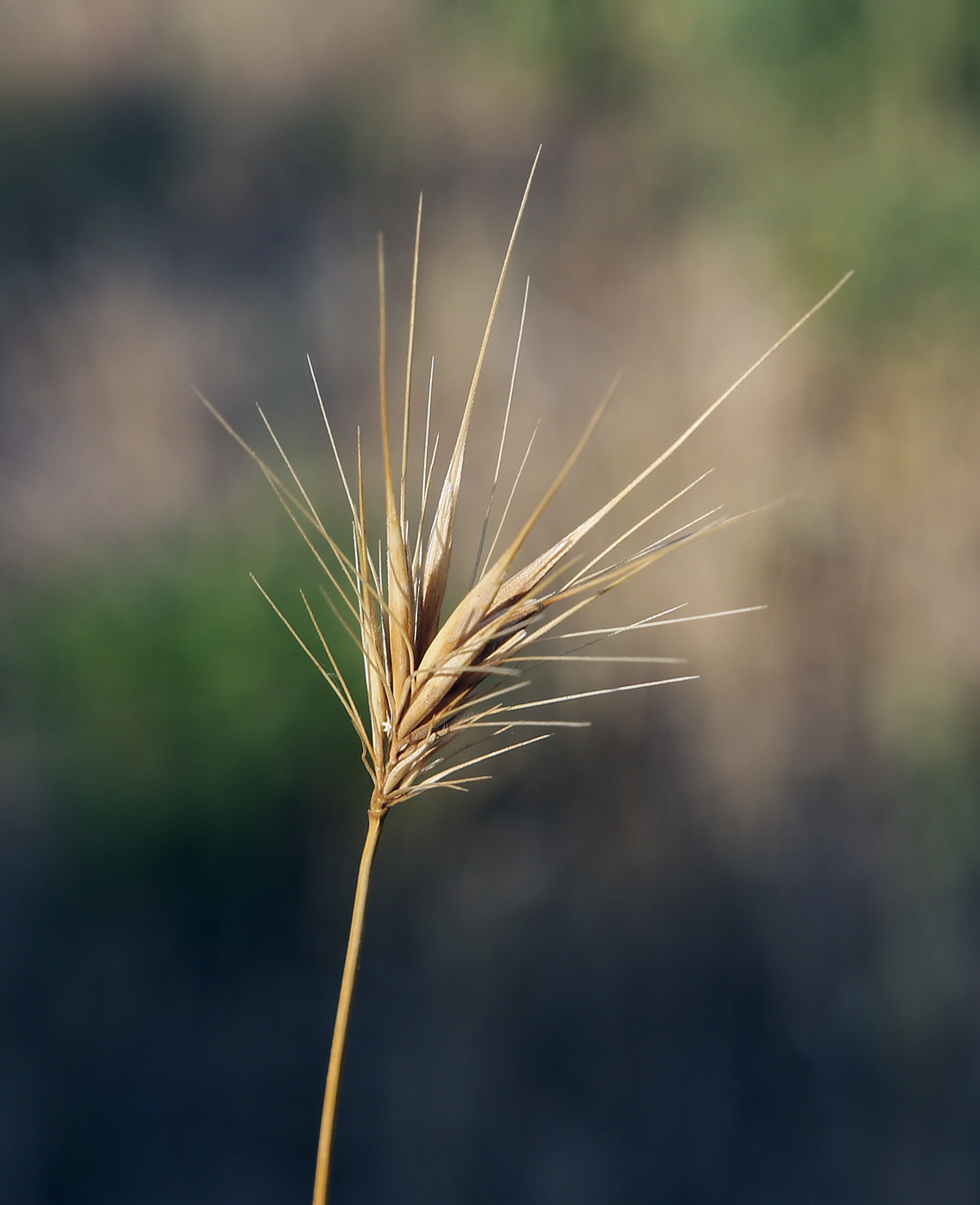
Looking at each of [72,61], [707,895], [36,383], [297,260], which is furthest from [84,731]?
[72,61]

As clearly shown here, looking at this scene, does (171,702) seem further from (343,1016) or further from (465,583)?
(343,1016)

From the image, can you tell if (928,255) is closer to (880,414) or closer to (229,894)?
(880,414)

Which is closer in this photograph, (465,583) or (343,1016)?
(343,1016)

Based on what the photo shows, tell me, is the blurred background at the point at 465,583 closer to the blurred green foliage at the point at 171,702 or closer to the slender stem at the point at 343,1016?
the blurred green foliage at the point at 171,702

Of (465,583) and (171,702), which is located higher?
(465,583)

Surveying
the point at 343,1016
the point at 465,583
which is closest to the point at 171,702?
the point at 465,583

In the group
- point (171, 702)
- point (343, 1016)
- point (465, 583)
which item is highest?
point (465, 583)

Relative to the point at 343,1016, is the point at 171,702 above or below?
above

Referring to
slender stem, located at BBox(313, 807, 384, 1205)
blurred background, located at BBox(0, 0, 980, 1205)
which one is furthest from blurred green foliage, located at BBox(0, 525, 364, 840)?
slender stem, located at BBox(313, 807, 384, 1205)

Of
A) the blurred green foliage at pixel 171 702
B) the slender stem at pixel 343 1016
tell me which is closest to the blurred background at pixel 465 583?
the blurred green foliage at pixel 171 702
